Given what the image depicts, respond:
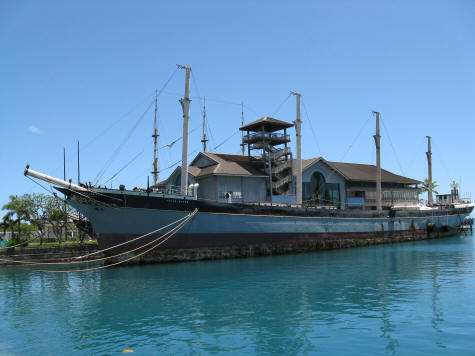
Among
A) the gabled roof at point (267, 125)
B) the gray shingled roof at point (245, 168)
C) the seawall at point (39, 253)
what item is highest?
the gabled roof at point (267, 125)

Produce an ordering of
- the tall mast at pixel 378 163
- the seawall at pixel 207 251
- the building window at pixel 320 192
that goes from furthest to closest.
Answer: the tall mast at pixel 378 163, the building window at pixel 320 192, the seawall at pixel 207 251

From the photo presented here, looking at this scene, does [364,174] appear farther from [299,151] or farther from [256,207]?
[256,207]

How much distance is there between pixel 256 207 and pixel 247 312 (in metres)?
18.6

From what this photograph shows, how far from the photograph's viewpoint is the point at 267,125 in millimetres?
42344

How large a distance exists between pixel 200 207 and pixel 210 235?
2.49 m

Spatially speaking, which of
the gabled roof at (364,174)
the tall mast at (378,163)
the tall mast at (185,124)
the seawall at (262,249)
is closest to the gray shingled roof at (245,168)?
the gabled roof at (364,174)

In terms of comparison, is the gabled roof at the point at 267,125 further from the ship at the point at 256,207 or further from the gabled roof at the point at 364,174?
the gabled roof at the point at 364,174

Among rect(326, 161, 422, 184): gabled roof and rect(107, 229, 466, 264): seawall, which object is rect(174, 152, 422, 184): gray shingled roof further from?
rect(107, 229, 466, 264): seawall

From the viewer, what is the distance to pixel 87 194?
26750mm

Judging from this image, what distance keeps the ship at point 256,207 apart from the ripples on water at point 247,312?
172 inches

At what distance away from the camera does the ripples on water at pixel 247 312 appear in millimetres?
11094

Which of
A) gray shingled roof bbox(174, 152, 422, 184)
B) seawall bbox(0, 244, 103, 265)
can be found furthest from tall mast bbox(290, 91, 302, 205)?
seawall bbox(0, 244, 103, 265)

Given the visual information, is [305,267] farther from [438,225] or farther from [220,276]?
[438,225]

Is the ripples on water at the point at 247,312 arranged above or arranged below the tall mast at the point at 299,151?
below
